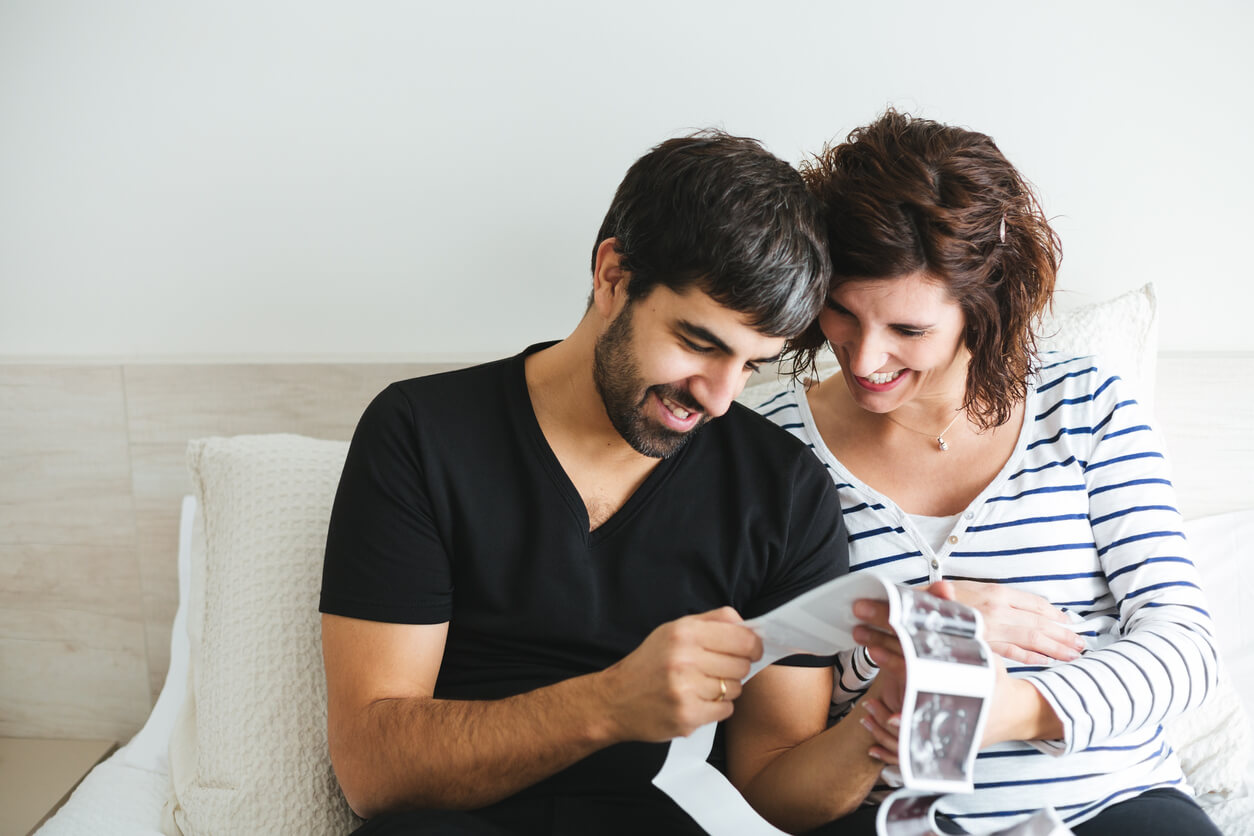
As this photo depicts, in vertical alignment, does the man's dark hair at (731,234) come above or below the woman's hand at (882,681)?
above

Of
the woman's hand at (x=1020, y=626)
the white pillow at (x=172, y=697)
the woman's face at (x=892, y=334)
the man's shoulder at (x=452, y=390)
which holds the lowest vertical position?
the white pillow at (x=172, y=697)

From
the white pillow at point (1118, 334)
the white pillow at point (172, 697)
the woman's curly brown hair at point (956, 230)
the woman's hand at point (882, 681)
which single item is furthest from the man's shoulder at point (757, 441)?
the white pillow at point (172, 697)

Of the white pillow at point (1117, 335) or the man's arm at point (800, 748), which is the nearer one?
the man's arm at point (800, 748)

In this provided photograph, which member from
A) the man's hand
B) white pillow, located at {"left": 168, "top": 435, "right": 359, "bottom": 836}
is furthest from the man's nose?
white pillow, located at {"left": 168, "top": 435, "right": 359, "bottom": 836}

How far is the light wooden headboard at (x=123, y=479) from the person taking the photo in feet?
5.59

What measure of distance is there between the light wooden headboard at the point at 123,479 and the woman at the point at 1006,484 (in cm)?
55

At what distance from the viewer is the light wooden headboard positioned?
1.71m

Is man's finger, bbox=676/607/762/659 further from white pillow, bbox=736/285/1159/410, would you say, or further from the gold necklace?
white pillow, bbox=736/285/1159/410

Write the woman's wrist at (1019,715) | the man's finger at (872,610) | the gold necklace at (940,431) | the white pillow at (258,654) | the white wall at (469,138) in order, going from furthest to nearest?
the white wall at (469,138) < the gold necklace at (940,431) < the white pillow at (258,654) < the woman's wrist at (1019,715) < the man's finger at (872,610)

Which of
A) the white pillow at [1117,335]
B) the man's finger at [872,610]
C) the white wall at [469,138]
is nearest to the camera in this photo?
the man's finger at [872,610]

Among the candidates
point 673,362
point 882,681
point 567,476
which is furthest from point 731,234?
point 882,681

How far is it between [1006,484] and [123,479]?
157 cm

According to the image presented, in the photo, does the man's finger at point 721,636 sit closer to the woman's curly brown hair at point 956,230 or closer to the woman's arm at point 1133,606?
the woman's arm at point 1133,606

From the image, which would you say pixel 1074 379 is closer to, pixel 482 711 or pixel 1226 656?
pixel 1226 656
